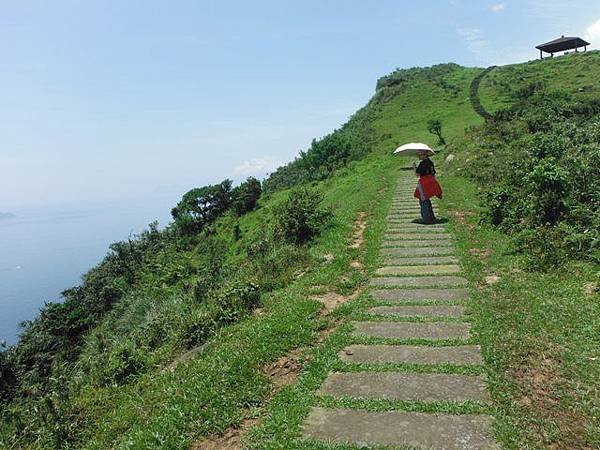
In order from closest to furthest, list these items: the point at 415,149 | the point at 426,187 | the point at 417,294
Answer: the point at 417,294, the point at 426,187, the point at 415,149

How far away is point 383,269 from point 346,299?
187 cm

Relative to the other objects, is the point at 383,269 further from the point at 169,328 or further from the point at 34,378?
the point at 34,378

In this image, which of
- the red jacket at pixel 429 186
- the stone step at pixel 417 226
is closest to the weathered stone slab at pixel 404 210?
the stone step at pixel 417 226

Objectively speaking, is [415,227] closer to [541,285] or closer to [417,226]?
[417,226]

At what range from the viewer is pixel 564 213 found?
34.7 feet

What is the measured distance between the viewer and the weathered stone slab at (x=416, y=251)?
1112cm

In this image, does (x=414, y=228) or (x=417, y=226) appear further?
(x=417, y=226)

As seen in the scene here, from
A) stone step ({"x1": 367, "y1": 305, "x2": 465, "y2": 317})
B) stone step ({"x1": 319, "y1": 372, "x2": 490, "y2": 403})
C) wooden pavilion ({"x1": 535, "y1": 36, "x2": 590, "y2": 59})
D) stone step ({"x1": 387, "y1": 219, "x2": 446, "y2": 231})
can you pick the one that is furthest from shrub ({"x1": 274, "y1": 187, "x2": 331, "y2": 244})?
wooden pavilion ({"x1": 535, "y1": 36, "x2": 590, "y2": 59})

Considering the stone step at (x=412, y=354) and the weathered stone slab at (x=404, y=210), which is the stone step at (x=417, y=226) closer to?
the weathered stone slab at (x=404, y=210)

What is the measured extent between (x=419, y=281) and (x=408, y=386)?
404 centimetres

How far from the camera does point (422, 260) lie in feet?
35.2

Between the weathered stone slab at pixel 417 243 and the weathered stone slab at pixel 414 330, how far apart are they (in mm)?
4941

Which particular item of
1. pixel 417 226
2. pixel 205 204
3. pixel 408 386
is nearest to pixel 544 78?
pixel 205 204

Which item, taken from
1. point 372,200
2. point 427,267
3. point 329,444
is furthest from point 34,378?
point 329,444
